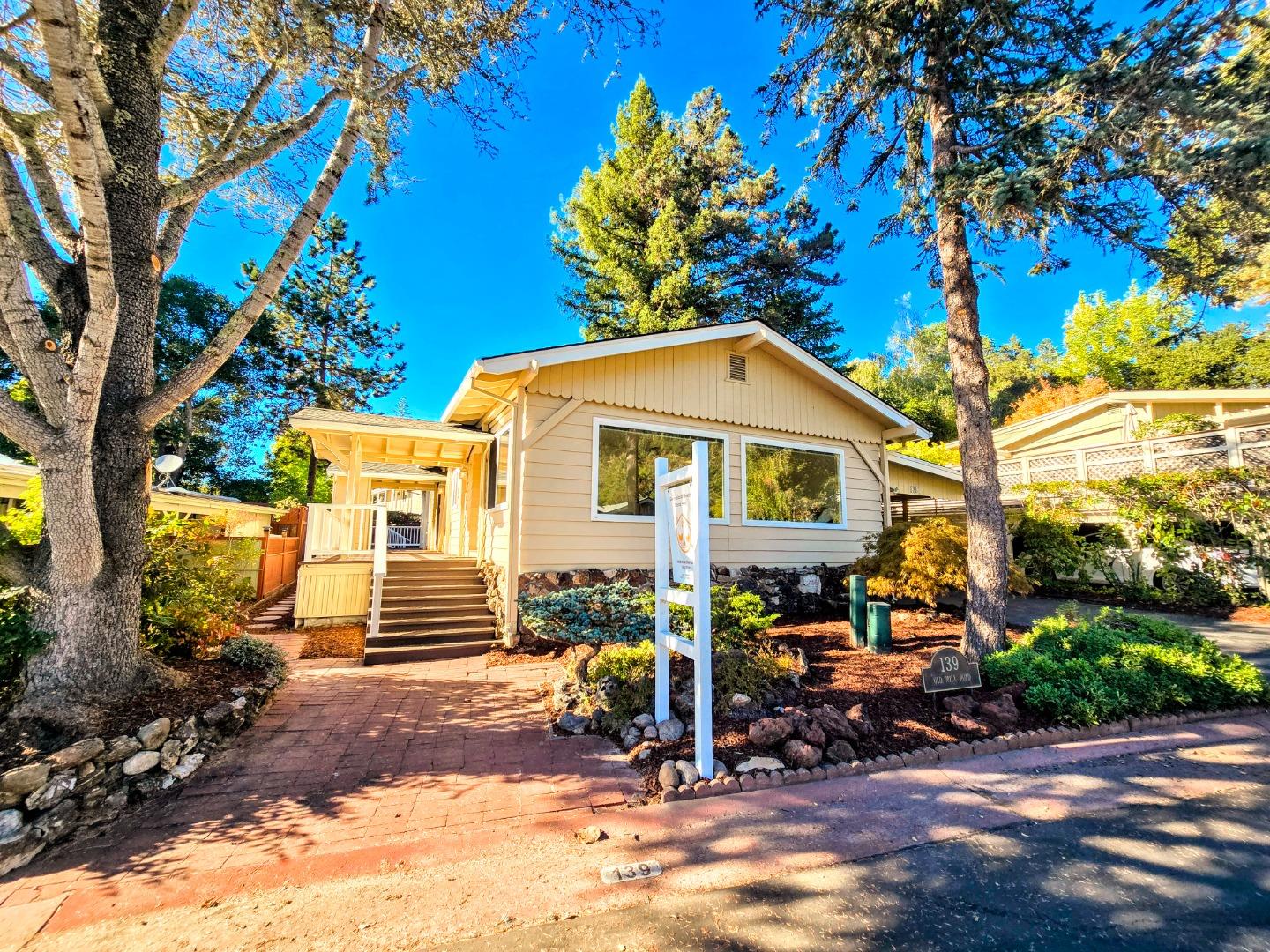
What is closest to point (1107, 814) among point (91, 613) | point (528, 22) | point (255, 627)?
point (91, 613)

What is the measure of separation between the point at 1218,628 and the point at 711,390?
7.52 metres

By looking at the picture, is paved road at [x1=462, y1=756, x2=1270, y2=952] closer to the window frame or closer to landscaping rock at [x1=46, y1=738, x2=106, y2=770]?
landscaping rock at [x1=46, y1=738, x2=106, y2=770]

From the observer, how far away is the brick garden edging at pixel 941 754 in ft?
10.2

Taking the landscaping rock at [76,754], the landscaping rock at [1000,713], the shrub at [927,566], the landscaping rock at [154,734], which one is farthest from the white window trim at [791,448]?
the landscaping rock at [76,754]

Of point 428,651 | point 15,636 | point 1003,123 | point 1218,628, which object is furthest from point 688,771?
point 1218,628

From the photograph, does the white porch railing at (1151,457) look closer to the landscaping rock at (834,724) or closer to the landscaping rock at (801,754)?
the landscaping rock at (834,724)

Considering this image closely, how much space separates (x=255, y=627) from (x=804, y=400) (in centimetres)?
→ 970

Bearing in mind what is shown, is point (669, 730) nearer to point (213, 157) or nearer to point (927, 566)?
point (927, 566)

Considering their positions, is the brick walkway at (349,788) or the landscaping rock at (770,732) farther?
the landscaping rock at (770,732)

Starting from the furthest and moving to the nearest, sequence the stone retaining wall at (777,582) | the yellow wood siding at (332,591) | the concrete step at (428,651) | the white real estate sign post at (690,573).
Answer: the yellow wood siding at (332,591) < the stone retaining wall at (777,582) < the concrete step at (428,651) < the white real estate sign post at (690,573)

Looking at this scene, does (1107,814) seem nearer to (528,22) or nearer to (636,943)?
(636,943)

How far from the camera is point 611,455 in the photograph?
7.48 metres

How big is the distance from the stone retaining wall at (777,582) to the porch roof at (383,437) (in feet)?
10.3

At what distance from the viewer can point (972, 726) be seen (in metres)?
3.80
